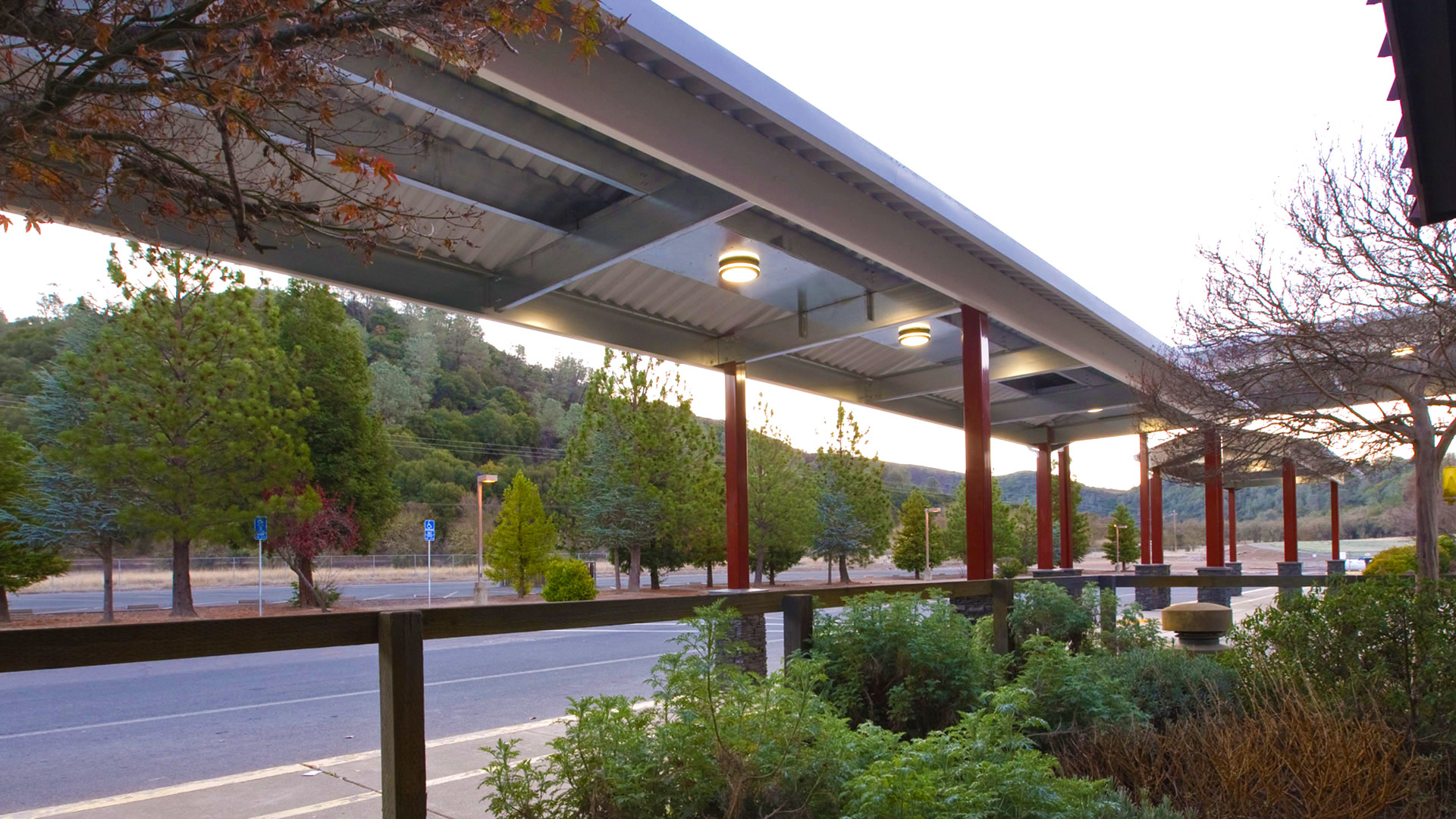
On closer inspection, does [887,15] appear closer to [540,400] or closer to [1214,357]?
[1214,357]

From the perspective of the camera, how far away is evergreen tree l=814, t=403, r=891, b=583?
1345 inches

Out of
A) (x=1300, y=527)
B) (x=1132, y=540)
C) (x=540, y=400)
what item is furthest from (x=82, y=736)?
(x=1300, y=527)

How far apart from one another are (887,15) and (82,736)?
9.77 meters

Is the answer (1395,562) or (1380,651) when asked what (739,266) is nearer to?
(1380,651)

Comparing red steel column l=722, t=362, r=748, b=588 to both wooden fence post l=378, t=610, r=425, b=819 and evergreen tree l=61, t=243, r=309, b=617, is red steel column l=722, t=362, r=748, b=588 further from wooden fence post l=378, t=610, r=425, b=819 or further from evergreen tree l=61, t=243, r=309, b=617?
evergreen tree l=61, t=243, r=309, b=617

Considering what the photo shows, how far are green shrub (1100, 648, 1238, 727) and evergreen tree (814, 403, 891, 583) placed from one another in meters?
27.7

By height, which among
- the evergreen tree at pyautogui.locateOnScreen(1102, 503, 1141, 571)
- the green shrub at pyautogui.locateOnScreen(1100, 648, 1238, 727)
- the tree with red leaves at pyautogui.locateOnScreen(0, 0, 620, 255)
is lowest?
the evergreen tree at pyautogui.locateOnScreen(1102, 503, 1141, 571)

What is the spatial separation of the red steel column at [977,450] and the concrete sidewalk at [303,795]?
5.24 m

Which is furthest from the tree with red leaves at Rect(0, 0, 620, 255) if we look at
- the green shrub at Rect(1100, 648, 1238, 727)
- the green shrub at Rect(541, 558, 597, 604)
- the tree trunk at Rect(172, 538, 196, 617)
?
the tree trunk at Rect(172, 538, 196, 617)

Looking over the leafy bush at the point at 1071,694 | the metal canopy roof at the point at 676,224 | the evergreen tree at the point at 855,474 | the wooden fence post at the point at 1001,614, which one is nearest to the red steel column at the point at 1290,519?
the metal canopy roof at the point at 676,224

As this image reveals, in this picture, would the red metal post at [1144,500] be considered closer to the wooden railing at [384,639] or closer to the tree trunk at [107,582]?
the wooden railing at [384,639]

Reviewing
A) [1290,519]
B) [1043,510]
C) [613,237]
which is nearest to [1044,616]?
[613,237]

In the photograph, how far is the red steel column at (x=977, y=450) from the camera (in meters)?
9.65

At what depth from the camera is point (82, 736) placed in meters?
8.05
